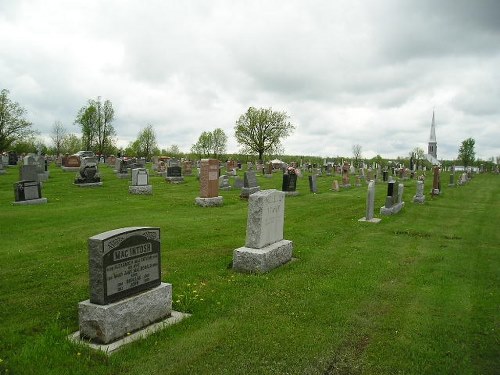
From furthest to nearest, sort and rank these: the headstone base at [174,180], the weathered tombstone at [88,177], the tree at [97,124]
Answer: the tree at [97,124] → the headstone base at [174,180] → the weathered tombstone at [88,177]

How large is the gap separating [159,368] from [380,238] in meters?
9.19

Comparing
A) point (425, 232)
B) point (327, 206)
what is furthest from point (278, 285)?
point (327, 206)

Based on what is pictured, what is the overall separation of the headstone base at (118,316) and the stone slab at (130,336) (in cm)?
7

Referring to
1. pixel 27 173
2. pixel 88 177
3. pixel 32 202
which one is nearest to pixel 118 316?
pixel 32 202

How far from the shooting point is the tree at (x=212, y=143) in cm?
7781

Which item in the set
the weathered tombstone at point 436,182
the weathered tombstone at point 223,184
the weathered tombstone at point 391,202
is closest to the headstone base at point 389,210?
the weathered tombstone at point 391,202

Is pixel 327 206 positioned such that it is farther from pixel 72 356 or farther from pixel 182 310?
pixel 72 356

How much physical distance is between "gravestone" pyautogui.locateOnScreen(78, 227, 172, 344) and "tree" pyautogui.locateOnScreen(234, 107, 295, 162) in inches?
2351

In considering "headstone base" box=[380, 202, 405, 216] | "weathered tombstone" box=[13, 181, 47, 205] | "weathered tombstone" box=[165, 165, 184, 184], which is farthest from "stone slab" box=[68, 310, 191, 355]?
"weathered tombstone" box=[165, 165, 184, 184]

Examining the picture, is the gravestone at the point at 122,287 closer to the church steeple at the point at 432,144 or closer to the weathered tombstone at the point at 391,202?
the weathered tombstone at the point at 391,202

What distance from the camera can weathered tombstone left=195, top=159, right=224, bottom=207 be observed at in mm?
18297

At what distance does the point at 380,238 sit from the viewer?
12547mm

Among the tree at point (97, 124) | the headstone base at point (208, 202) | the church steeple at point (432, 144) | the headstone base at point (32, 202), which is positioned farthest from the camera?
the church steeple at point (432, 144)

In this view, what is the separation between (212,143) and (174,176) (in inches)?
1930
